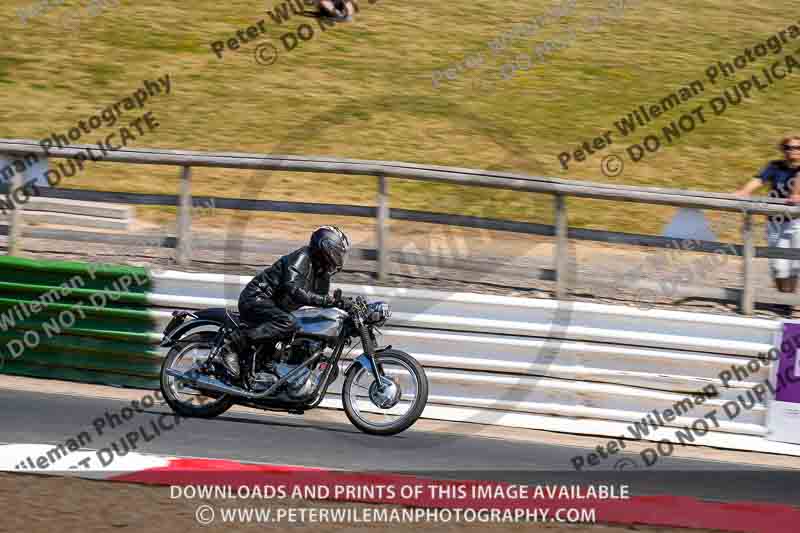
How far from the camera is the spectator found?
700 inches

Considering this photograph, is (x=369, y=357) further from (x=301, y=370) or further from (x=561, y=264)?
(x=561, y=264)

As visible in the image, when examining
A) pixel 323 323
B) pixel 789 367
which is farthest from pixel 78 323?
pixel 789 367

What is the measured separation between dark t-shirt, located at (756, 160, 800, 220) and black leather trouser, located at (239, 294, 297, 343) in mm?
4607

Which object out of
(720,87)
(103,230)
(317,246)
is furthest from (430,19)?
(317,246)

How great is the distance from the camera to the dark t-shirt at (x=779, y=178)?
9.70 meters

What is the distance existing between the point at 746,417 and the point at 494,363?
84.6 inches

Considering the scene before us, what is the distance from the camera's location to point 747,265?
9.28 m

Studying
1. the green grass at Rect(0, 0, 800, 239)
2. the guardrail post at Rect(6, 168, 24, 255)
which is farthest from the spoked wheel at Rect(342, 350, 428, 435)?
the green grass at Rect(0, 0, 800, 239)

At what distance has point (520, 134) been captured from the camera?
607 inches

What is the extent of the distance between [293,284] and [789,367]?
413 centimetres

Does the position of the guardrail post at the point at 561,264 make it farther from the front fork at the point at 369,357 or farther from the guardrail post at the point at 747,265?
the front fork at the point at 369,357

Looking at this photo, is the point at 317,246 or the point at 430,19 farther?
the point at 430,19

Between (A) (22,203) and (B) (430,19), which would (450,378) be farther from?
(B) (430,19)

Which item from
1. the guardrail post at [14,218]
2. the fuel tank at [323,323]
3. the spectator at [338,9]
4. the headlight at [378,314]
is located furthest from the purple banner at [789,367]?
the spectator at [338,9]
